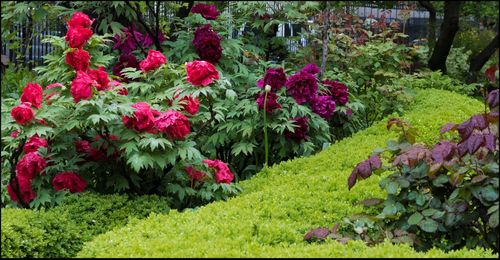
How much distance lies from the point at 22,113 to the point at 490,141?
2.24 metres

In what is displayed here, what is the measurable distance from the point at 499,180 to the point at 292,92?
2.66 m

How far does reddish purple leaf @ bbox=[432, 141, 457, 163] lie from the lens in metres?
2.96

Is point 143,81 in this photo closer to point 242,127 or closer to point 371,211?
point 242,127

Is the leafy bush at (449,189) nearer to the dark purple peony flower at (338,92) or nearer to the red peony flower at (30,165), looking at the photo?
the red peony flower at (30,165)

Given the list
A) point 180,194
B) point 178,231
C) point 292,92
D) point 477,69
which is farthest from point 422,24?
point 178,231

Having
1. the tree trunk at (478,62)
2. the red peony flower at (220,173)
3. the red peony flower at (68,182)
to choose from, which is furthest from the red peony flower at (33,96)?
the tree trunk at (478,62)

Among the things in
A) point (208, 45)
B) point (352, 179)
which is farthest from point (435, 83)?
point (352, 179)

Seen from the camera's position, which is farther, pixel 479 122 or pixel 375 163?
pixel 375 163

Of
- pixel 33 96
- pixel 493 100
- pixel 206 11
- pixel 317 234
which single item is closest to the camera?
pixel 493 100

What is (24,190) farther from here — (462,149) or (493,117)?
(493,117)

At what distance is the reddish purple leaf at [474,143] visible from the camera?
9.30 feet

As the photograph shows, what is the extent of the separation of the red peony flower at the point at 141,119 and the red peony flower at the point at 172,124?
0.14 feet

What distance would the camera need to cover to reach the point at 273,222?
10.2 feet

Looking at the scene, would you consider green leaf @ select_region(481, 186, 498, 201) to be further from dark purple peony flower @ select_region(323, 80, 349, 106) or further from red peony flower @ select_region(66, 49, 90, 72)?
dark purple peony flower @ select_region(323, 80, 349, 106)
